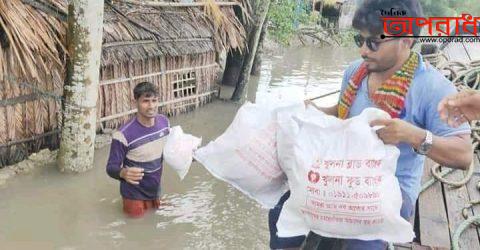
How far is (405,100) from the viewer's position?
6.72 ft

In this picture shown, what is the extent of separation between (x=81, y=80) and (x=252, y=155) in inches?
138

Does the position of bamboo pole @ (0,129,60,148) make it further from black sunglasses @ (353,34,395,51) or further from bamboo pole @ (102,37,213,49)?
black sunglasses @ (353,34,395,51)

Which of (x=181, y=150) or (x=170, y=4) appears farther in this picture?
(x=170, y=4)

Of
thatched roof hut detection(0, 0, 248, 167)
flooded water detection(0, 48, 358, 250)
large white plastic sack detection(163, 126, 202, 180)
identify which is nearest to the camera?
large white plastic sack detection(163, 126, 202, 180)

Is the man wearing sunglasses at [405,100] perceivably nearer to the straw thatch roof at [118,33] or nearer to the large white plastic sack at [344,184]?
the large white plastic sack at [344,184]

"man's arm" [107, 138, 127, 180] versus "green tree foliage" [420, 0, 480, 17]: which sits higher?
"green tree foliage" [420, 0, 480, 17]

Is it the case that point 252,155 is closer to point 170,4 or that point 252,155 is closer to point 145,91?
point 145,91

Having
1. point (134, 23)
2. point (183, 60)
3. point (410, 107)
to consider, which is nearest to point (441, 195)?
point (410, 107)

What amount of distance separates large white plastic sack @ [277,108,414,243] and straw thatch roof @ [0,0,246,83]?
3.77 meters

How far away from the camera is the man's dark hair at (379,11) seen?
2.01 metres

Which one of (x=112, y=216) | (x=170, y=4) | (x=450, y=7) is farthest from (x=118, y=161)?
(x=450, y=7)

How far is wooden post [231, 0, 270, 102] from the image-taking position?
9188mm

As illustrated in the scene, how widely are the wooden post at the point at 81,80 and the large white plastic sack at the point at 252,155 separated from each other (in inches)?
128

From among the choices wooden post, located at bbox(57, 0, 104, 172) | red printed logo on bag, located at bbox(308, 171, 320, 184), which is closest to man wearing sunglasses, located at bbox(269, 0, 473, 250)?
red printed logo on bag, located at bbox(308, 171, 320, 184)
